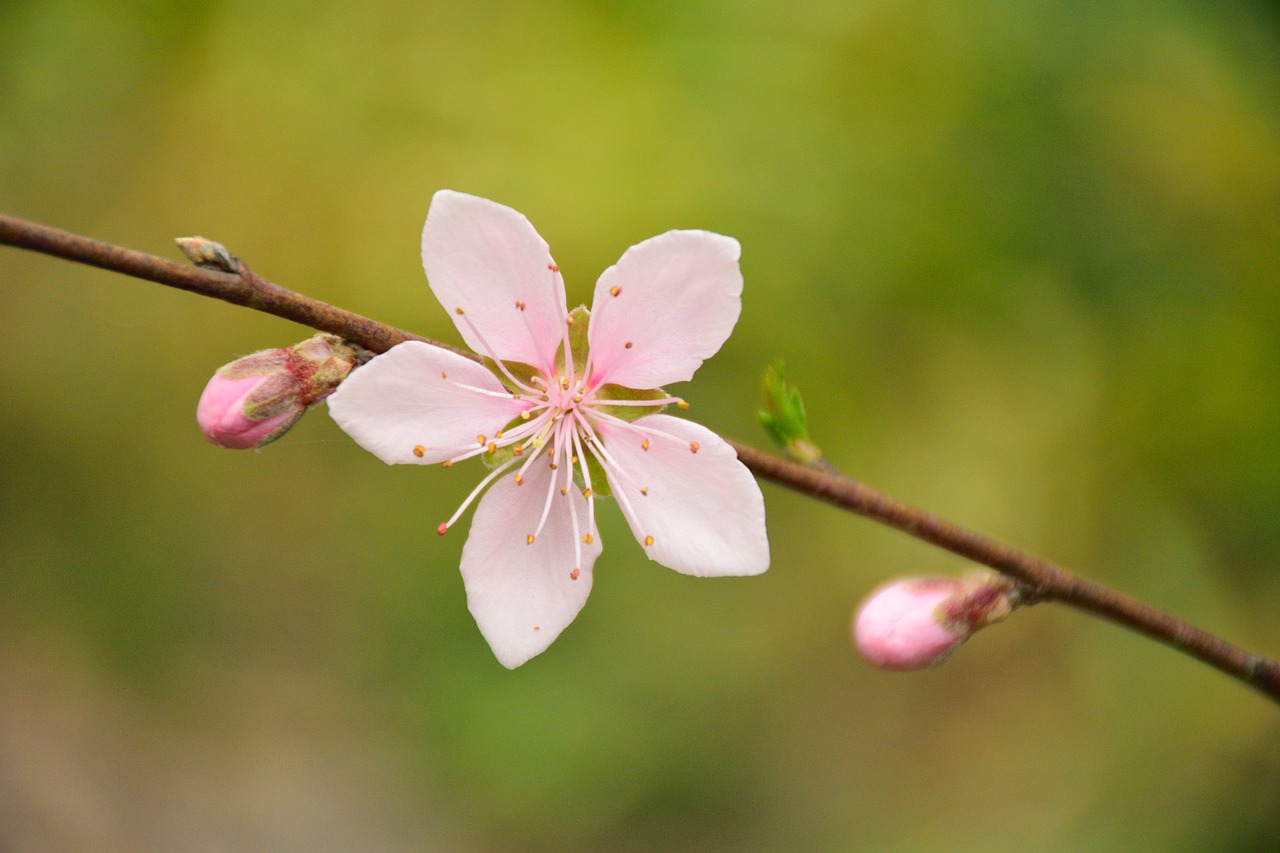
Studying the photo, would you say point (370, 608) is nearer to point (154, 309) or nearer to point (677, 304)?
point (154, 309)

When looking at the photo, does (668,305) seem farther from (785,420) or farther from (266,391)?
(266,391)

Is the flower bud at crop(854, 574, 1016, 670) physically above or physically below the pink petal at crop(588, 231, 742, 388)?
below

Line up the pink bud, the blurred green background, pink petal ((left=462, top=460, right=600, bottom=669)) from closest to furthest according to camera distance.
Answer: the pink bud → pink petal ((left=462, top=460, right=600, bottom=669)) → the blurred green background

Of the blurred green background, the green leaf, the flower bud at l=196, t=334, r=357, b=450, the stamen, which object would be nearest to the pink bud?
the flower bud at l=196, t=334, r=357, b=450

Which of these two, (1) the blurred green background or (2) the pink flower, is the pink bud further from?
(1) the blurred green background

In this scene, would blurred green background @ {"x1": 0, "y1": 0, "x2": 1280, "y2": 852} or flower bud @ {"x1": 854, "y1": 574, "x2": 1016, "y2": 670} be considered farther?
blurred green background @ {"x1": 0, "y1": 0, "x2": 1280, "y2": 852}

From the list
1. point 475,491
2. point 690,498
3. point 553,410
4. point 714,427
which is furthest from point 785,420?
point 714,427

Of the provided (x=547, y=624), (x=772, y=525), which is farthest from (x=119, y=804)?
(x=547, y=624)
